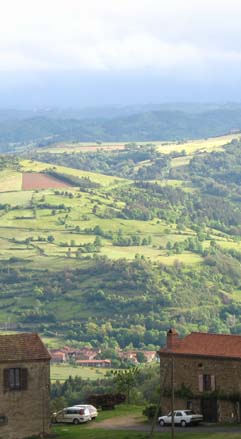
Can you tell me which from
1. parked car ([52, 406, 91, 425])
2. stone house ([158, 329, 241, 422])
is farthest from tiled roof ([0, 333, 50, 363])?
stone house ([158, 329, 241, 422])

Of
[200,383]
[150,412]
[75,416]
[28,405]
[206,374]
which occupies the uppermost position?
[206,374]

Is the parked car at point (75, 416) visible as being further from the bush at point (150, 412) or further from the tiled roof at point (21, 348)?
the tiled roof at point (21, 348)

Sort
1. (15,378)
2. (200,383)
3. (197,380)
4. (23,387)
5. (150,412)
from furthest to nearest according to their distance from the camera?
(150,412) → (197,380) → (200,383) → (23,387) → (15,378)

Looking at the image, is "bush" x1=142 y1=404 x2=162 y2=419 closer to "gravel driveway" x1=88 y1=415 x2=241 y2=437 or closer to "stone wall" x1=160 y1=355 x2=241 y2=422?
"gravel driveway" x1=88 y1=415 x2=241 y2=437

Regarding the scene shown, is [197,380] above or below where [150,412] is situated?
above

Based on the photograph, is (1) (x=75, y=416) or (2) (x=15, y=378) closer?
(2) (x=15, y=378)

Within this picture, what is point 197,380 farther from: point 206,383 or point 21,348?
point 21,348

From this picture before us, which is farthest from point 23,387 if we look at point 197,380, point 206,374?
point 206,374

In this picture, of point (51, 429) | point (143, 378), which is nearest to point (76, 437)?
point (51, 429)
